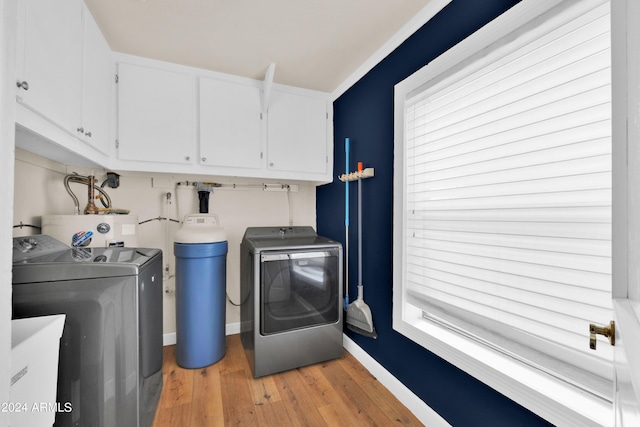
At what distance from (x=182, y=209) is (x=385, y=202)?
181cm

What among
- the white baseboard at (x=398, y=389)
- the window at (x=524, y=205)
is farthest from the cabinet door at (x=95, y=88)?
the white baseboard at (x=398, y=389)

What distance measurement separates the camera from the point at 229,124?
2162 mm

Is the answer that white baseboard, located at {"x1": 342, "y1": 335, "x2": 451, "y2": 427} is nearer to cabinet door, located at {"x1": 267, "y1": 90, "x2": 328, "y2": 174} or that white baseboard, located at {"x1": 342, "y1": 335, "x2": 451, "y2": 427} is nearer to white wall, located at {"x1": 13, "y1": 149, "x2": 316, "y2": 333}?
white wall, located at {"x1": 13, "y1": 149, "x2": 316, "y2": 333}

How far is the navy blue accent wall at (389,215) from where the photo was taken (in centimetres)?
120

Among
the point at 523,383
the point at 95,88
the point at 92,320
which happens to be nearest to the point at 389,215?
the point at 523,383

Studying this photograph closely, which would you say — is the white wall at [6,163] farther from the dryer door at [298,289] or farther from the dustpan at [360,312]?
the dustpan at [360,312]

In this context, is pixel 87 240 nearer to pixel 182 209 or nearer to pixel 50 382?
pixel 182 209

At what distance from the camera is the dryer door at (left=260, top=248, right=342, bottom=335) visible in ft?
6.35

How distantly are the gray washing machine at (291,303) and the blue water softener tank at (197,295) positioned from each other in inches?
9.8

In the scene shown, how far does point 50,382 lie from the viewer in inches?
32.2

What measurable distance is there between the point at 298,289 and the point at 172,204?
1.40 m

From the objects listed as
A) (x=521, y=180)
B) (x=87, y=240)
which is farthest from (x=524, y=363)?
(x=87, y=240)

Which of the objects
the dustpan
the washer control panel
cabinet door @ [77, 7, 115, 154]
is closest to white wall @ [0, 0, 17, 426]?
the washer control panel

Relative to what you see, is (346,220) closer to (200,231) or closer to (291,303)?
(291,303)
